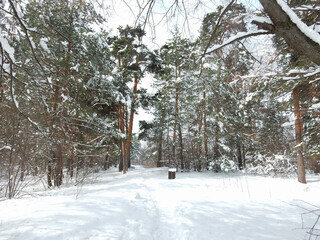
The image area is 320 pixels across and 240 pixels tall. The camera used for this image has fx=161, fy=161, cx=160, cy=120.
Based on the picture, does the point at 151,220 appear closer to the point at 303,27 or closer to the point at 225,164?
the point at 303,27

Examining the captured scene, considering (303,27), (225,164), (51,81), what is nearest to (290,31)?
(303,27)

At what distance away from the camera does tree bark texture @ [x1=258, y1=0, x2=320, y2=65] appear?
1367 mm

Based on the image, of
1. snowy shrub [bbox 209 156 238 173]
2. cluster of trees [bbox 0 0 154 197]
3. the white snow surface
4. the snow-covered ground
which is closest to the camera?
the white snow surface

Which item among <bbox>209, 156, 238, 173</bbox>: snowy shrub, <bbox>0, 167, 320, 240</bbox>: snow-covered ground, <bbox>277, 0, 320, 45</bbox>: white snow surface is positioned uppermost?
<bbox>277, 0, 320, 45</bbox>: white snow surface

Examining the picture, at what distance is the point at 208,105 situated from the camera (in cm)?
1129

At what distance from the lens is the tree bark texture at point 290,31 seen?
1367 mm

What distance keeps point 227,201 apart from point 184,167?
9473mm

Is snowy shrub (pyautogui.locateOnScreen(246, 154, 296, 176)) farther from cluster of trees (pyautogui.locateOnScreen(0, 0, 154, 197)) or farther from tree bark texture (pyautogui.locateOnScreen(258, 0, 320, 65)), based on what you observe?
tree bark texture (pyautogui.locateOnScreen(258, 0, 320, 65))

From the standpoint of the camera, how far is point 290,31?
4.61 ft

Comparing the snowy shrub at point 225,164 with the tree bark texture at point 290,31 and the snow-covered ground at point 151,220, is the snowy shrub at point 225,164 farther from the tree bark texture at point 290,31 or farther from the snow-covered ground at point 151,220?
the tree bark texture at point 290,31

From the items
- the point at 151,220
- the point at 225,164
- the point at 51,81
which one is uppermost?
the point at 51,81

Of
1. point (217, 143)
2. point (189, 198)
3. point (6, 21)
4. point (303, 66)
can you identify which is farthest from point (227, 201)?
point (217, 143)

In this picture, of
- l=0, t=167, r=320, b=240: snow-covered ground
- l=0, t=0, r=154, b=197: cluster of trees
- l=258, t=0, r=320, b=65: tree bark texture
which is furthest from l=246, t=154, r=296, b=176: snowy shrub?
l=258, t=0, r=320, b=65: tree bark texture

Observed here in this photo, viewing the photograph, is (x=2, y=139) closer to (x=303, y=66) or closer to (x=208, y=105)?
(x=303, y=66)
